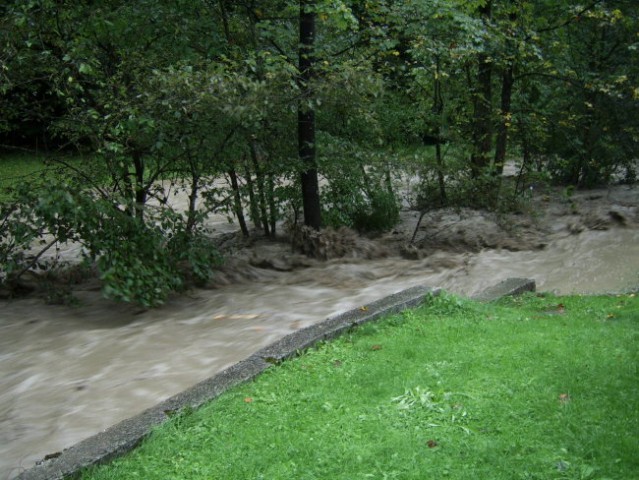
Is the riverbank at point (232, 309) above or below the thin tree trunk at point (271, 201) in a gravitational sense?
below

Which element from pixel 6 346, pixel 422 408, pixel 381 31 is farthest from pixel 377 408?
pixel 381 31

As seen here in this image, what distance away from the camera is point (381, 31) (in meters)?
10.5

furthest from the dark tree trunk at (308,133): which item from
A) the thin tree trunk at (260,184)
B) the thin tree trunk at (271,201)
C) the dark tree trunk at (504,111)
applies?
the dark tree trunk at (504,111)

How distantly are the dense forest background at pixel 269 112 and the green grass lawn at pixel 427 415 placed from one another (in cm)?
373

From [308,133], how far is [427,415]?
7.36m

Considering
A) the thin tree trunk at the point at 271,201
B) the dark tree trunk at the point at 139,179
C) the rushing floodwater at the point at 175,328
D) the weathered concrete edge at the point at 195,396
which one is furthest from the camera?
the thin tree trunk at the point at 271,201

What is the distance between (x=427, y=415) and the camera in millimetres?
4227

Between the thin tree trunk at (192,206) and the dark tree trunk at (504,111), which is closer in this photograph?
the thin tree trunk at (192,206)

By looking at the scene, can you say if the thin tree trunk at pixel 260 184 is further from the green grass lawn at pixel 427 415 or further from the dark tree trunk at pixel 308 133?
the green grass lawn at pixel 427 415

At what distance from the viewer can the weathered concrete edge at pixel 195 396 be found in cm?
400

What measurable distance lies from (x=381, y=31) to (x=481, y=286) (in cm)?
399

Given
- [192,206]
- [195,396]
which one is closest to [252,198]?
[192,206]

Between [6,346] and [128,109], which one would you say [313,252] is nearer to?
[128,109]

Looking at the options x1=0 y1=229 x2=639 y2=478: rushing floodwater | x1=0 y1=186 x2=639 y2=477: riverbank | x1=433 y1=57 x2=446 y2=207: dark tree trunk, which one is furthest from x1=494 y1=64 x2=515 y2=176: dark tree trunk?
x1=0 y1=229 x2=639 y2=478: rushing floodwater
